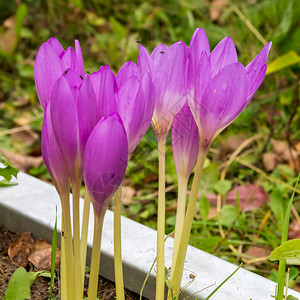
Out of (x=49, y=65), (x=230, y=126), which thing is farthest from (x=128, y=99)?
(x=230, y=126)

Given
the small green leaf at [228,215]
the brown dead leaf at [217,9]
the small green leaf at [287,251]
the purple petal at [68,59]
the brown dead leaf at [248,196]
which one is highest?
the purple petal at [68,59]

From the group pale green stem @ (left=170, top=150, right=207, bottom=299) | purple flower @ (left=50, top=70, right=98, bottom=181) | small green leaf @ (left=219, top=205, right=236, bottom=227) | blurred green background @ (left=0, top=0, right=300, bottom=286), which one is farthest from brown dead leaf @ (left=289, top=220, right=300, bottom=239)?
purple flower @ (left=50, top=70, right=98, bottom=181)

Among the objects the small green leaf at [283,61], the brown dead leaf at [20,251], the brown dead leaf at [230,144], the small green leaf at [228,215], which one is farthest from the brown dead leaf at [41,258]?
the small green leaf at [283,61]

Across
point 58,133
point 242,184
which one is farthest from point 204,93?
point 242,184

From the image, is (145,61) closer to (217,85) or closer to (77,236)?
(217,85)

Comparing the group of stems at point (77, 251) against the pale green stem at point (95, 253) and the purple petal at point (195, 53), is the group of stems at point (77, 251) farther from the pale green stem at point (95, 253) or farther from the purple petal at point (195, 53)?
the purple petal at point (195, 53)

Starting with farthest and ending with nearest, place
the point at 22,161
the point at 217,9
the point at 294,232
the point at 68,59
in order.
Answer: the point at 217,9 → the point at 22,161 → the point at 294,232 → the point at 68,59
